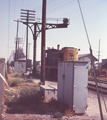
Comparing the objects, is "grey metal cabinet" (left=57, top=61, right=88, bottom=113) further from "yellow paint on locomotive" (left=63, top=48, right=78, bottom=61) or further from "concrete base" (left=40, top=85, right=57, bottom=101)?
"yellow paint on locomotive" (left=63, top=48, right=78, bottom=61)

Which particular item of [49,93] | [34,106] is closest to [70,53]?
[49,93]

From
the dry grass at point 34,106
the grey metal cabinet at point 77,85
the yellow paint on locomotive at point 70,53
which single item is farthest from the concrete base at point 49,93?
the yellow paint on locomotive at point 70,53

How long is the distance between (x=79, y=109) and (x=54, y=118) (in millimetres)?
1294

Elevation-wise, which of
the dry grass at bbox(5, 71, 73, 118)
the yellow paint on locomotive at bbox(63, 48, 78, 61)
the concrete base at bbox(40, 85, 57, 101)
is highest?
the yellow paint on locomotive at bbox(63, 48, 78, 61)

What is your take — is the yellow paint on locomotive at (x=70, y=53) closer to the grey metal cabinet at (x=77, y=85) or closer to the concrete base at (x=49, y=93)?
the concrete base at (x=49, y=93)

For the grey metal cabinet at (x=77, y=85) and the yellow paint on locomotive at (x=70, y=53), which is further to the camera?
the yellow paint on locomotive at (x=70, y=53)

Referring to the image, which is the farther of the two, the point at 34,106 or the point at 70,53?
the point at 70,53

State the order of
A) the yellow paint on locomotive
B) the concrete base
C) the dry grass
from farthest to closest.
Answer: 1. the yellow paint on locomotive
2. the concrete base
3. the dry grass

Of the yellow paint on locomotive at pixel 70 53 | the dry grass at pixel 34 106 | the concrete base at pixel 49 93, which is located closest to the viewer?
the dry grass at pixel 34 106

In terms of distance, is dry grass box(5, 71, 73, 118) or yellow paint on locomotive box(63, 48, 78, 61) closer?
dry grass box(5, 71, 73, 118)

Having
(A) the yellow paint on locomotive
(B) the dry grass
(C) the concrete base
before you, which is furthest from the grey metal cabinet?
(A) the yellow paint on locomotive

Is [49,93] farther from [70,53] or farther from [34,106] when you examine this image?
[70,53]

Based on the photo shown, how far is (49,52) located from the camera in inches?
997

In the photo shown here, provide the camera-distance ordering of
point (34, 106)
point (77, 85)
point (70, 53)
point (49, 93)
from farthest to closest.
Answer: point (70, 53) → point (49, 93) → point (34, 106) → point (77, 85)
